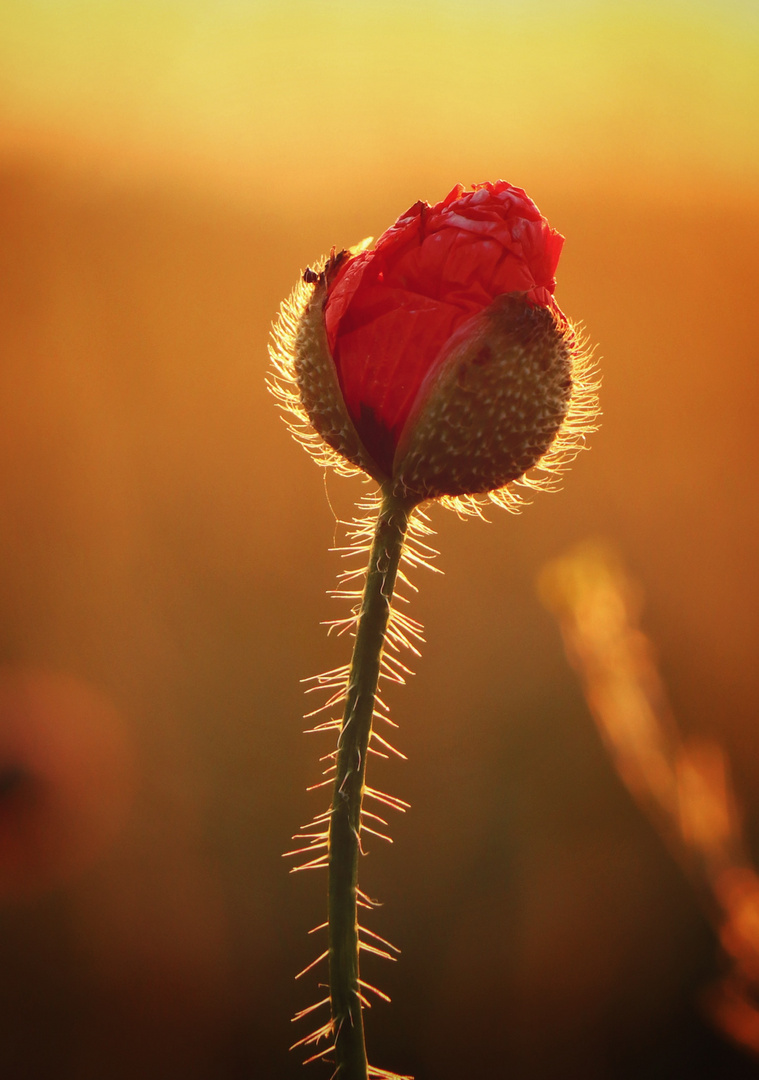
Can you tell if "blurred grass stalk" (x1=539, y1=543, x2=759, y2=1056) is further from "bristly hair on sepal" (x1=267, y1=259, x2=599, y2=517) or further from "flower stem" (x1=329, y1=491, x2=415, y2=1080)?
"flower stem" (x1=329, y1=491, x2=415, y2=1080)

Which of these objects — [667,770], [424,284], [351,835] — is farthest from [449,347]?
[667,770]

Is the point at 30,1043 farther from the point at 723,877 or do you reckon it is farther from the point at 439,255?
the point at 439,255

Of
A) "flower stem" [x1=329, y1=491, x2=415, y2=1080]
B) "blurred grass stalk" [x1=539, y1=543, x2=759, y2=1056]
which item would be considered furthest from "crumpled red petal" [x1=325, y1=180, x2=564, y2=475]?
"blurred grass stalk" [x1=539, y1=543, x2=759, y2=1056]

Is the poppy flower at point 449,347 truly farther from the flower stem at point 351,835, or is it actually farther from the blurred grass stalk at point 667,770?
the blurred grass stalk at point 667,770

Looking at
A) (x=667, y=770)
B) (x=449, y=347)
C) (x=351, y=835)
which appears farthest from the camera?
(x=667, y=770)

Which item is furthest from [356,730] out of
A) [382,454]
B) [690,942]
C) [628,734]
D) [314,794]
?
[690,942]

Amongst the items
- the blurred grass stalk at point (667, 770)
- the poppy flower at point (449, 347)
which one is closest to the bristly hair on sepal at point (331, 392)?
the poppy flower at point (449, 347)

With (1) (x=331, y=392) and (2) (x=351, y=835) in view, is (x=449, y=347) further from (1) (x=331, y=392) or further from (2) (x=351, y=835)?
(2) (x=351, y=835)
